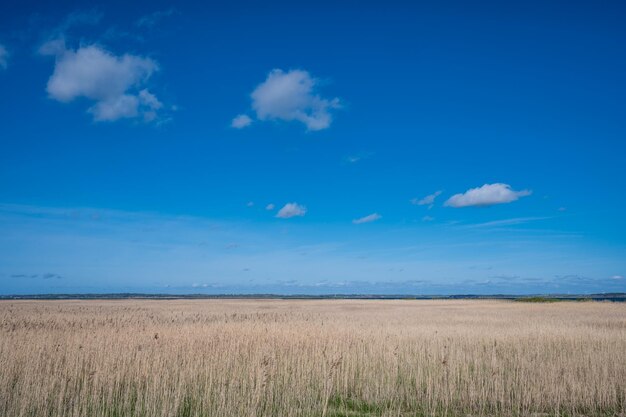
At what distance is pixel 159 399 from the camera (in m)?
9.94

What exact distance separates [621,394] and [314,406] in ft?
24.5

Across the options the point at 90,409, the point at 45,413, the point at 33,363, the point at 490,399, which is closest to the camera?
the point at 45,413

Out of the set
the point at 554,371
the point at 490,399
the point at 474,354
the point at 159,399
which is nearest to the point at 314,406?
the point at 159,399

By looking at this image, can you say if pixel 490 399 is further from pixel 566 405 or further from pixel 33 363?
pixel 33 363

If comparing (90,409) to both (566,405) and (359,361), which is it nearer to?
(359,361)

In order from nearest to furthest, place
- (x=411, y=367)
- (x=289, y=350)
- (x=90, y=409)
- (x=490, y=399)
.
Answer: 1. (x=90, y=409)
2. (x=490, y=399)
3. (x=411, y=367)
4. (x=289, y=350)

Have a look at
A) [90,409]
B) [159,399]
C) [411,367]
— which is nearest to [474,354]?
[411,367]

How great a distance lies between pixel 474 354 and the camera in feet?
52.7

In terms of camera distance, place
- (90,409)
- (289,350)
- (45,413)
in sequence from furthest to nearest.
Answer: (289,350)
(90,409)
(45,413)

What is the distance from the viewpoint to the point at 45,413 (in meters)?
8.67

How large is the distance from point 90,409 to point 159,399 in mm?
1452

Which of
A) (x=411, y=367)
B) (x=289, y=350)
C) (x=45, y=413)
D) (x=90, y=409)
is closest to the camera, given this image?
(x=45, y=413)

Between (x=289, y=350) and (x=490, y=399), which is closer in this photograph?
(x=490, y=399)

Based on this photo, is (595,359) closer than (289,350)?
Yes
